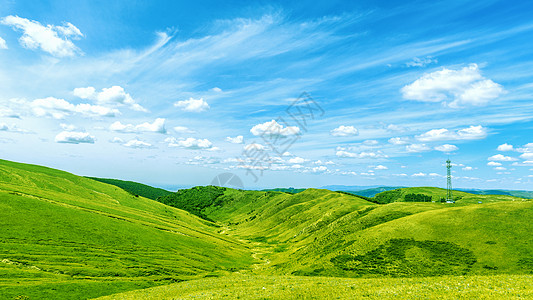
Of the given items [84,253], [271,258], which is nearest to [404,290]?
[84,253]

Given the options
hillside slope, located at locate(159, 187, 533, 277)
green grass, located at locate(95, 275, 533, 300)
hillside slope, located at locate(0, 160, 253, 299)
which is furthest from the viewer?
hillside slope, located at locate(159, 187, 533, 277)

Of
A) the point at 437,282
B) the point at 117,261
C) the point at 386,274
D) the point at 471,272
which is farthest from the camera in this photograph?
the point at 117,261

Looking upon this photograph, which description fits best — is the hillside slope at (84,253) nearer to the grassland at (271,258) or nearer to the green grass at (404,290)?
the grassland at (271,258)

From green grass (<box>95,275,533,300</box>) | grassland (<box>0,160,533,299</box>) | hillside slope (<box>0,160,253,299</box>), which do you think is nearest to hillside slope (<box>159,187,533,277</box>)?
grassland (<box>0,160,533,299</box>)

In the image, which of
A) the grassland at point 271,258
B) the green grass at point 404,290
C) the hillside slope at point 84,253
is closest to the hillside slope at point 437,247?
the grassland at point 271,258

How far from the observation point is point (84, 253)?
7319cm

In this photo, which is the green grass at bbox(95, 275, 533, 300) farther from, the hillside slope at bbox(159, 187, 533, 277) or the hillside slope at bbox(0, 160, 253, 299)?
the hillside slope at bbox(159, 187, 533, 277)

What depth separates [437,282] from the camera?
3122 centimetres

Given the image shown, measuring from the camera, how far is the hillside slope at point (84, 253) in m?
51.9

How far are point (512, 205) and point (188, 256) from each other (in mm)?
106076

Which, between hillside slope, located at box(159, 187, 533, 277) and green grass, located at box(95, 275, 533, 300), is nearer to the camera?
green grass, located at box(95, 275, 533, 300)

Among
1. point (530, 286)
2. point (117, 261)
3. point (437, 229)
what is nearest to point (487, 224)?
point (437, 229)

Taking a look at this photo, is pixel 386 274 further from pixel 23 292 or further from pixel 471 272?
pixel 23 292

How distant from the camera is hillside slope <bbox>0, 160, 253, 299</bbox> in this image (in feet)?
170
